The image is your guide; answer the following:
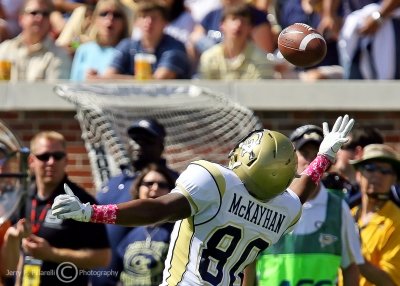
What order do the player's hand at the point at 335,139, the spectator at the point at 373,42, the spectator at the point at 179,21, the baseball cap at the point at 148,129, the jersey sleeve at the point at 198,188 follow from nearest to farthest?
the jersey sleeve at the point at 198,188, the player's hand at the point at 335,139, the baseball cap at the point at 148,129, the spectator at the point at 373,42, the spectator at the point at 179,21

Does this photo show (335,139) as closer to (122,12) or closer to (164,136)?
(164,136)

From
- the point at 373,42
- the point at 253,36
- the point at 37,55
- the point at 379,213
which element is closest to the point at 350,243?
the point at 379,213

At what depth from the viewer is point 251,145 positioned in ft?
21.4

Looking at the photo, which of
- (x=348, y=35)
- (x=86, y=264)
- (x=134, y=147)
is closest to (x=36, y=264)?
(x=86, y=264)

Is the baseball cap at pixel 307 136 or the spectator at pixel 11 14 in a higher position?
the spectator at pixel 11 14

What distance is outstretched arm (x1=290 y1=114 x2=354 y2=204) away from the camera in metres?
7.27

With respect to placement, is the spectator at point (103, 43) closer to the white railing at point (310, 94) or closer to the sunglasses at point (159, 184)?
the white railing at point (310, 94)

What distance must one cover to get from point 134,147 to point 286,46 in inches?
112

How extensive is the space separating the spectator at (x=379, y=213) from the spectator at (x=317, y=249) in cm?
21

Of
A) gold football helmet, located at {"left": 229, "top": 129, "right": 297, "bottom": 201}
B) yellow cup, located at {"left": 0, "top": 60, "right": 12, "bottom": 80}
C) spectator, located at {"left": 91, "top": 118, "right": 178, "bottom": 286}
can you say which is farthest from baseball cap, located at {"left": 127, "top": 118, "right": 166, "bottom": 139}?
gold football helmet, located at {"left": 229, "top": 129, "right": 297, "bottom": 201}

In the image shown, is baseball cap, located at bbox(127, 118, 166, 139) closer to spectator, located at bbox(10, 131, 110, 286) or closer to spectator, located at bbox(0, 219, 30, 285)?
spectator, located at bbox(10, 131, 110, 286)

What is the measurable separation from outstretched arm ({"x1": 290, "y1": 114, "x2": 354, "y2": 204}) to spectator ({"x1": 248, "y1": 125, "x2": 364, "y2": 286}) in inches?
43.0

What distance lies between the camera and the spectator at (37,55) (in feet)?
38.1

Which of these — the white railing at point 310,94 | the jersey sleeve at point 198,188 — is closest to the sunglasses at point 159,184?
the white railing at point 310,94
